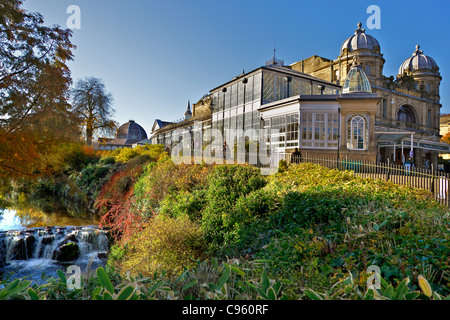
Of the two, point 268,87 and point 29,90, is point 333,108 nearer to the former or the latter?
point 268,87

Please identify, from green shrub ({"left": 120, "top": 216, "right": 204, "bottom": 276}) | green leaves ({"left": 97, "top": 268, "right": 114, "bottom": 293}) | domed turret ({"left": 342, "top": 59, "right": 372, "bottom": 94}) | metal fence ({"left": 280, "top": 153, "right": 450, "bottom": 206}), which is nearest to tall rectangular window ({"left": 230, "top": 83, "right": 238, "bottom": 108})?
domed turret ({"left": 342, "top": 59, "right": 372, "bottom": 94})

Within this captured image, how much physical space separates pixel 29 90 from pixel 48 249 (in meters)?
7.72

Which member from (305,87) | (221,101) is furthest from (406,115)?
(221,101)

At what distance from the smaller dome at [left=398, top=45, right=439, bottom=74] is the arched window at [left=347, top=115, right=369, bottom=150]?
39.4 metres

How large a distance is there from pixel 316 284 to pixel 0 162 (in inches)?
348

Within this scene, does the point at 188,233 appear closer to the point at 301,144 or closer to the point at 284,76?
the point at 301,144

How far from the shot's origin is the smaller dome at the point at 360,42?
3562 cm

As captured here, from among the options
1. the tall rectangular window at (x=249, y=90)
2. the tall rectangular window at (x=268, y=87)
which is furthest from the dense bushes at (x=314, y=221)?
the tall rectangular window at (x=249, y=90)

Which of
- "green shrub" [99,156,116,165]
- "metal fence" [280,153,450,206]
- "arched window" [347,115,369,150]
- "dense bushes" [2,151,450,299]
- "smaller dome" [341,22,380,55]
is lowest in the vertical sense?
"dense bushes" [2,151,450,299]

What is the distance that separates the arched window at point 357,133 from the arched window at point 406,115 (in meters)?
30.9

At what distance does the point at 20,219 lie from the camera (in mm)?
16016

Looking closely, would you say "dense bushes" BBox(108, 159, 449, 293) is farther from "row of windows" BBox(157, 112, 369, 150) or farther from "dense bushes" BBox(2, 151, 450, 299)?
"row of windows" BBox(157, 112, 369, 150)

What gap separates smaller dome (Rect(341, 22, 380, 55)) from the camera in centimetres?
3562
